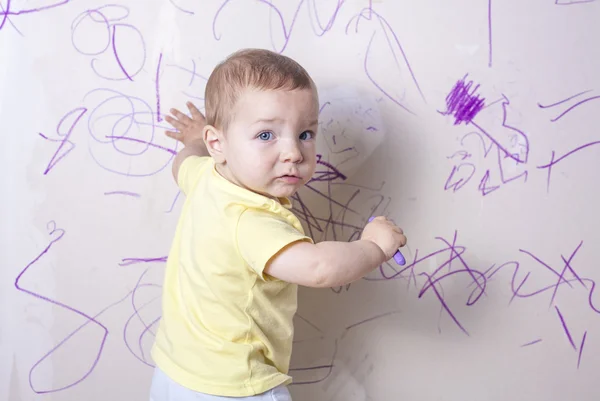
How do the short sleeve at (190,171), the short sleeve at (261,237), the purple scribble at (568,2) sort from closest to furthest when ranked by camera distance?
the short sleeve at (261,237) < the short sleeve at (190,171) < the purple scribble at (568,2)

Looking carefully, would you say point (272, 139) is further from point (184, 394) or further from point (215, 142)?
point (184, 394)

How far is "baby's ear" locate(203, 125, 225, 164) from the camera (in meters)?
0.87

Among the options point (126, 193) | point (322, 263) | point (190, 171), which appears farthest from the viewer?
point (126, 193)

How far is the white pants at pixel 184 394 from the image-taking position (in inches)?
33.2

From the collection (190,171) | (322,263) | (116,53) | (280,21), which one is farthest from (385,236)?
(116,53)

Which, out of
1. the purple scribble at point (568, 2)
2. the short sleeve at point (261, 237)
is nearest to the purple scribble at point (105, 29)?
the short sleeve at point (261, 237)

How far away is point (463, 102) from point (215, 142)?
1.52 feet

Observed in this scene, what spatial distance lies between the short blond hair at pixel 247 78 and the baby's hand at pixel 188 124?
0.20 m

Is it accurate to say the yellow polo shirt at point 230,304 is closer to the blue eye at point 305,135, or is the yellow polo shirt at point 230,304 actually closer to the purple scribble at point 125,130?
the blue eye at point 305,135

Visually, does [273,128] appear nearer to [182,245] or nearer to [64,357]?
[182,245]

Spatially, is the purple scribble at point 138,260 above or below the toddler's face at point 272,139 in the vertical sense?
below

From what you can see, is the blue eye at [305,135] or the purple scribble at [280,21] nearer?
the blue eye at [305,135]

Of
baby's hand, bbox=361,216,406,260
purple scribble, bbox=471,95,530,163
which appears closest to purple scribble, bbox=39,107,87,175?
baby's hand, bbox=361,216,406,260

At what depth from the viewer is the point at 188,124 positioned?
106cm
